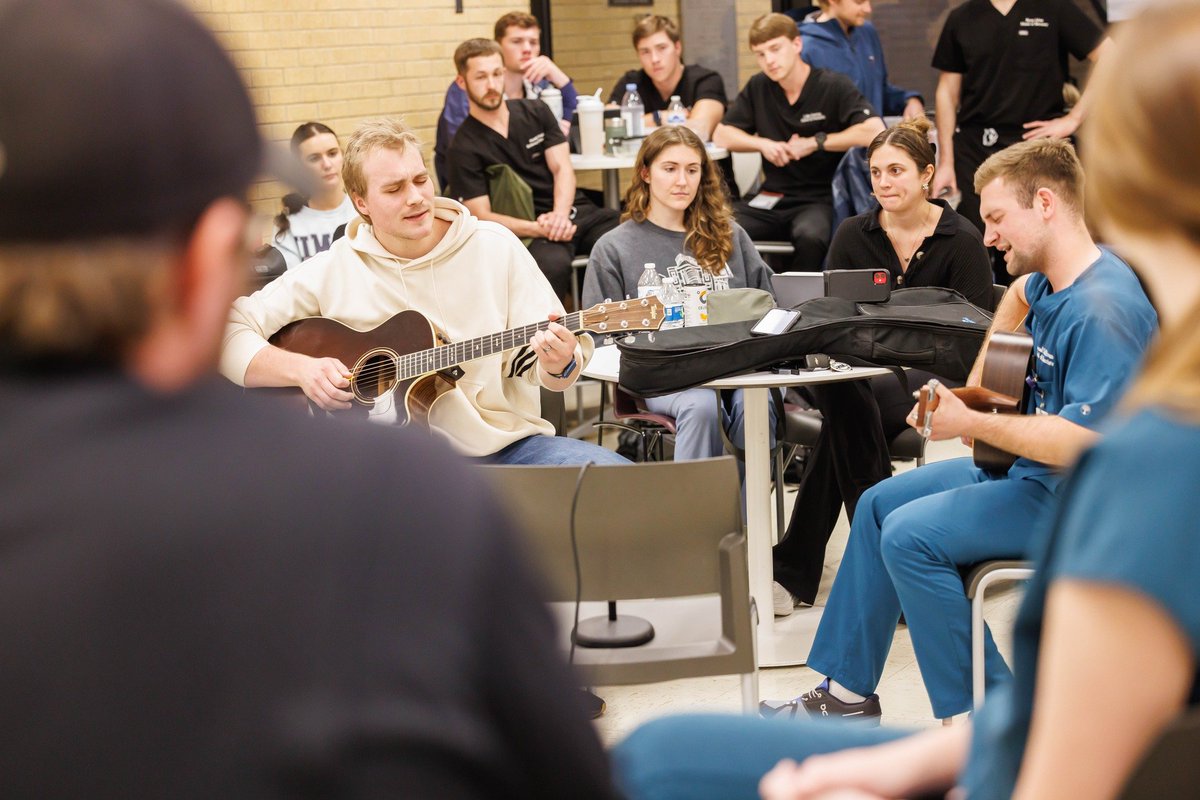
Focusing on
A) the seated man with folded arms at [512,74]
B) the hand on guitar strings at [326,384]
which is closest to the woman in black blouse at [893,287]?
the hand on guitar strings at [326,384]

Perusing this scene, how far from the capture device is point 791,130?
594 centimetres

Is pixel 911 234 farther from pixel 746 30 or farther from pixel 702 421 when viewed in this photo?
pixel 746 30

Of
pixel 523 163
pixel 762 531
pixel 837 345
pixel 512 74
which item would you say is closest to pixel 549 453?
pixel 762 531

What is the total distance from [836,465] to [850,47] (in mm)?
3501

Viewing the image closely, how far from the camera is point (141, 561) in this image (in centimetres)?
74

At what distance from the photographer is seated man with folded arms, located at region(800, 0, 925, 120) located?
20.8ft

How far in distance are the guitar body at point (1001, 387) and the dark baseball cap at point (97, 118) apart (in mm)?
2124

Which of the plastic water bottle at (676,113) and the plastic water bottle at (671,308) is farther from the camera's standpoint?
the plastic water bottle at (676,113)

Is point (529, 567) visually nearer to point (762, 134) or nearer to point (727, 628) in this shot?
point (727, 628)

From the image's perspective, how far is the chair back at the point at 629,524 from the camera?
2170 mm

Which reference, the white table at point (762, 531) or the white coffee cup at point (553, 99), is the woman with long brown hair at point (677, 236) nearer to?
the white table at point (762, 531)

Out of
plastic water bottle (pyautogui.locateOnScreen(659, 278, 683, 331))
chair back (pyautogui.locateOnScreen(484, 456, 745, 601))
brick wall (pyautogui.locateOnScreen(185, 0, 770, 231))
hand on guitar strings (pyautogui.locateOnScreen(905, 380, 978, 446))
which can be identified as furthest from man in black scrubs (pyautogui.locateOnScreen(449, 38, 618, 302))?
chair back (pyautogui.locateOnScreen(484, 456, 745, 601))

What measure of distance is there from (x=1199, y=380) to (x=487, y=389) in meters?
2.37

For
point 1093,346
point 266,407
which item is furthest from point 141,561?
point 1093,346
